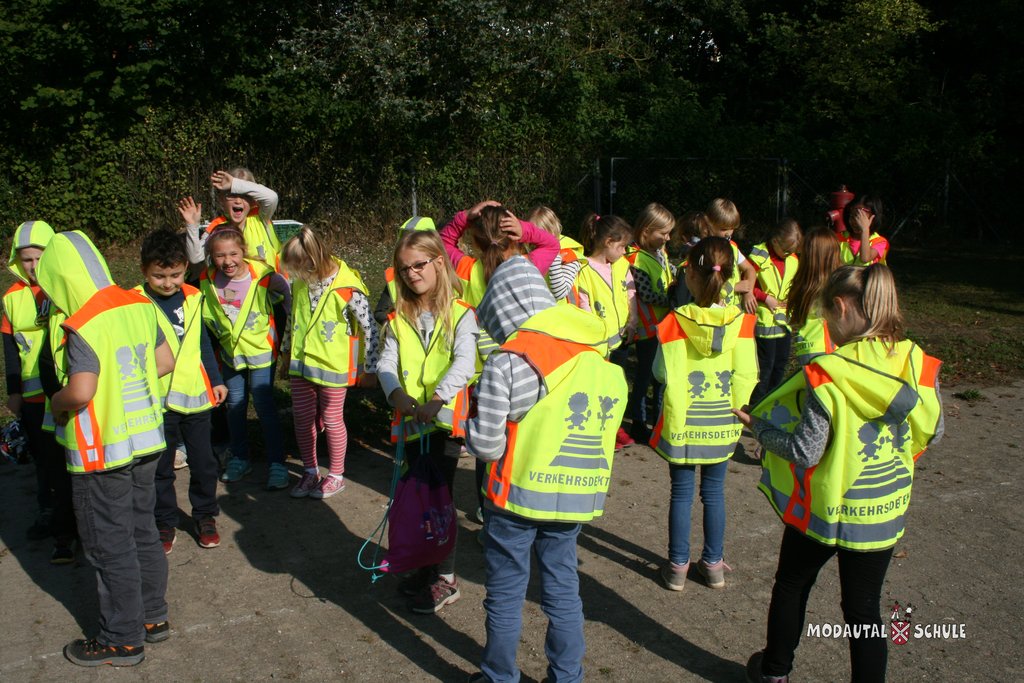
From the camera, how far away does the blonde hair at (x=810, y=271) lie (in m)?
5.84

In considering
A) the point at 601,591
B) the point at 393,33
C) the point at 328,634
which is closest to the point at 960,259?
the point at 393,33

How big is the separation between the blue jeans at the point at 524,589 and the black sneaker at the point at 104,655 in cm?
165

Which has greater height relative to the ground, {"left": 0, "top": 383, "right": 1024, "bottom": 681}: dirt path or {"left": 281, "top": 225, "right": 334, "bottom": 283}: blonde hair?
{"left": 281, "top": 225, "right": 334, "bottom": 283}: blonde hair

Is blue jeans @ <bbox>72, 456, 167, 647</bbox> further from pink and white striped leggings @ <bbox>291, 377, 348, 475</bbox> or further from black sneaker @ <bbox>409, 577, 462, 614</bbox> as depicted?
pink and white striped leggings @ <bbox>291, 377, 348, 475</bbox>

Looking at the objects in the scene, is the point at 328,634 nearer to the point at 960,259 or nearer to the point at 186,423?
the point at 186,423

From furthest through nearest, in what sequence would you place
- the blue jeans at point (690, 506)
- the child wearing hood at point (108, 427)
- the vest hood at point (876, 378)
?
1. the blue jeans at point (690, 506)
2. the child wearing hood at point (108, 427)
3. the vest hood at point (876, 378)

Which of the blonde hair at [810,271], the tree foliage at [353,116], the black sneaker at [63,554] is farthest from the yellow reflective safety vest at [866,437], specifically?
the tree foliage at [353,116]

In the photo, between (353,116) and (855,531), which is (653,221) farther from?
(353,116)

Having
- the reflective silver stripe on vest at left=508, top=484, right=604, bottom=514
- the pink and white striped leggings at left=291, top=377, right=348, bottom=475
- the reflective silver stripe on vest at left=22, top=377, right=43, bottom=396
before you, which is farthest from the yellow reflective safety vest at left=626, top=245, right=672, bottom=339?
the reflective silver stripe on vest at left=22, top=377, right=43, bottom=396

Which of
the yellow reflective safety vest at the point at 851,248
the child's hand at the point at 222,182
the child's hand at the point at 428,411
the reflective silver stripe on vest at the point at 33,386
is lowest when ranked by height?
the reflective silver stripe on vest at the point at 33,386

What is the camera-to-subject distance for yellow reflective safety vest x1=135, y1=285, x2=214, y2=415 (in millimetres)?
4941

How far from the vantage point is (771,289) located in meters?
7.02

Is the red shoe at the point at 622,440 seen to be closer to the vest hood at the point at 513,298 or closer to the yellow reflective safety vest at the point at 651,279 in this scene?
the yellow reflective safety vest at the point at 651,279

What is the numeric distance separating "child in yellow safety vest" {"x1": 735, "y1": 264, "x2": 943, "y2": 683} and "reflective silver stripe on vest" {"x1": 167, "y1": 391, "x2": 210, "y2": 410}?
10.3ft
